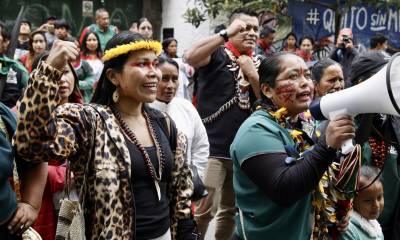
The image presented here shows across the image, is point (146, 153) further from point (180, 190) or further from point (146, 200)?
point (180, 190)

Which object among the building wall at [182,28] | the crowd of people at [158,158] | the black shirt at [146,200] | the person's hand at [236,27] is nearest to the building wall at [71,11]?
the building wall at [182,28]

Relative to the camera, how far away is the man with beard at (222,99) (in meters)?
5.59

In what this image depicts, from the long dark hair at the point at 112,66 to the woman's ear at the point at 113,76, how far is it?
0.02m

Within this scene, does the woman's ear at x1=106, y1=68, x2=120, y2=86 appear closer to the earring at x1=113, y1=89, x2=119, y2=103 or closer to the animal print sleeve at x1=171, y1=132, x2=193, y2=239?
the earring at x1=113, y1=89, x2=119, y2=103

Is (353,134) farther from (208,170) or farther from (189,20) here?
(189,20)

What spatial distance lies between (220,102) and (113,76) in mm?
2313

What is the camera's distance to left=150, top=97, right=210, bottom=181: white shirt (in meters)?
5.23

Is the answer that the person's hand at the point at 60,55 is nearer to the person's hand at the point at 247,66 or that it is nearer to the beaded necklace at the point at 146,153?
the beaded necklace at the point at 146,153

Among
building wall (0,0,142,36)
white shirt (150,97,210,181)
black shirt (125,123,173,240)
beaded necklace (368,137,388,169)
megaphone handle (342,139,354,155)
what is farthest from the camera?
building wall (0,0,142,36)

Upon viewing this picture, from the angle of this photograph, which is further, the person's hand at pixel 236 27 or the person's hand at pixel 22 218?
the person's hand at pixel 236 27

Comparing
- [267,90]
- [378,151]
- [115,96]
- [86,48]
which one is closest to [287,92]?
[267,90]

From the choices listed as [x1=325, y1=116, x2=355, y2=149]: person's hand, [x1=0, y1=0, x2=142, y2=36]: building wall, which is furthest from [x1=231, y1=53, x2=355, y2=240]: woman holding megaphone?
[x1=0, y1=0, x2=142, y2=36]: building wall

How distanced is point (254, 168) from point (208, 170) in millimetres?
2566

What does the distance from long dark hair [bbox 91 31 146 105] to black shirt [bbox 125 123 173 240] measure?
0.31 metres
